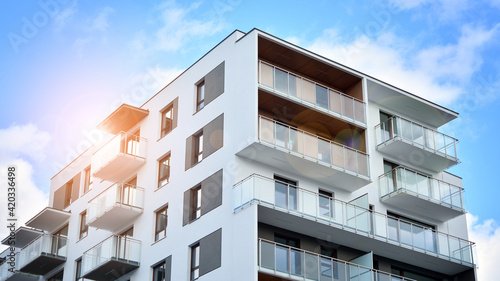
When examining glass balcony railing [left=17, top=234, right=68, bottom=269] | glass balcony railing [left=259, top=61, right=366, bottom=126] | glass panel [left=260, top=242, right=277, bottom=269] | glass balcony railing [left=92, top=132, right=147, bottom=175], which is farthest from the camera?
glass balcony railing [left=17, top=234, right=68, bottom=269]

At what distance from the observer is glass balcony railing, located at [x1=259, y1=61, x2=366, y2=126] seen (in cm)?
3073

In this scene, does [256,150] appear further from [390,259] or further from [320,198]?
[390,259]

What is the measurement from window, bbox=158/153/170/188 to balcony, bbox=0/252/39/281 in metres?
10.5

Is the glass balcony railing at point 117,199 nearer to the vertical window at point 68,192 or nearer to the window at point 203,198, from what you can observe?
the window at point 203,198

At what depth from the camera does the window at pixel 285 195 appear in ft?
94.3

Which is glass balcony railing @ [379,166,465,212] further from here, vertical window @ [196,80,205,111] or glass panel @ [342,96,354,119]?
vertical window @ [196,80,205,111]

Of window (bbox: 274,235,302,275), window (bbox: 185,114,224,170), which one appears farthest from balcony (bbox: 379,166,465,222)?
window (bbox: 185,114,224,170)

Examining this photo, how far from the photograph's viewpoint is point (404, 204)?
33.3 metres

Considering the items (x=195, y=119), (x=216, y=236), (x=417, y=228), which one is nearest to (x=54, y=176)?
(x=195, y=119)

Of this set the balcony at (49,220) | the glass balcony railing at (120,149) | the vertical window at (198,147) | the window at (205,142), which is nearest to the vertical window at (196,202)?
the window at (205,142)

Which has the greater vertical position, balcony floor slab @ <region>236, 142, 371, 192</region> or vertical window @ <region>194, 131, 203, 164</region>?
vertical window @ <region>194, 131, 203, 164</region>

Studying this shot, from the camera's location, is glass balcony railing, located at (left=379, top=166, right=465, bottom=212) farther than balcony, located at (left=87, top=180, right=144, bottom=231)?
No

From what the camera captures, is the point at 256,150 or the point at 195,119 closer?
the point at 256,150

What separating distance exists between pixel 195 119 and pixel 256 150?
4.46 meters
